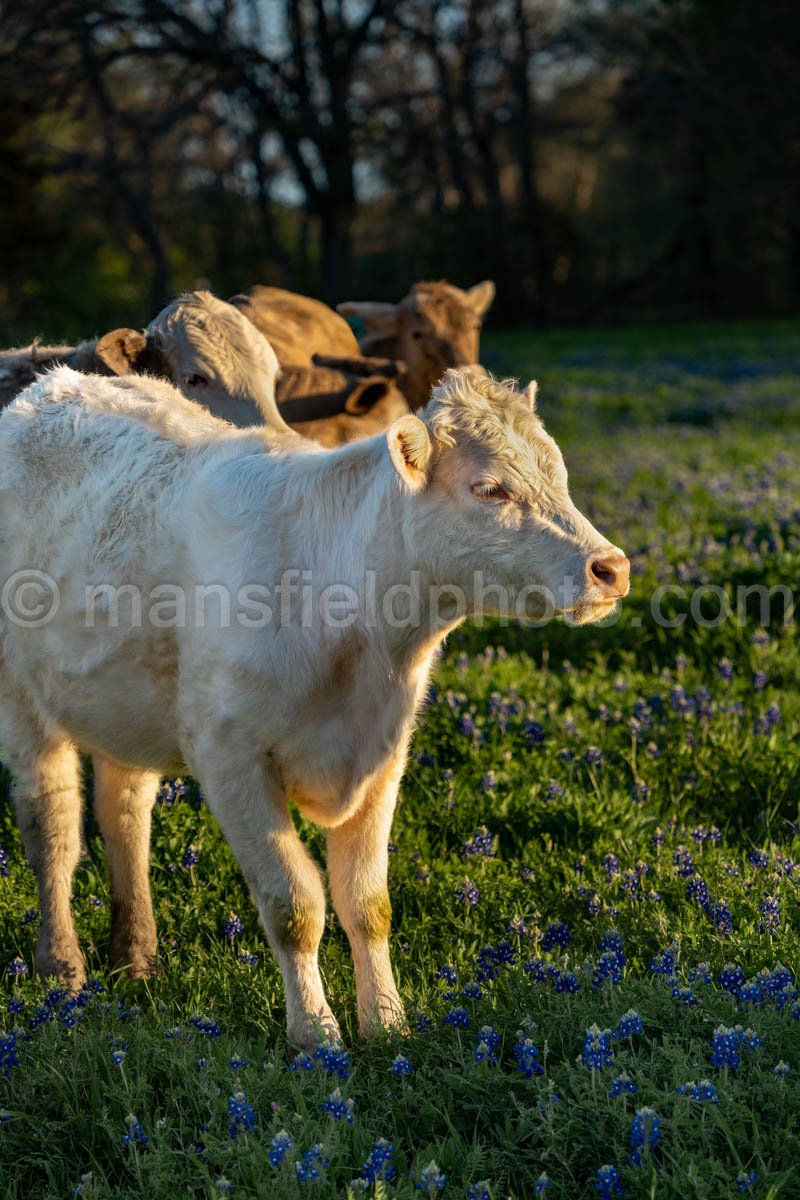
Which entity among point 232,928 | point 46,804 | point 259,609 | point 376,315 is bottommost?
point 232,928

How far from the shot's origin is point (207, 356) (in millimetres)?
6738

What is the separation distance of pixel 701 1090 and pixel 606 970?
0.77 meters

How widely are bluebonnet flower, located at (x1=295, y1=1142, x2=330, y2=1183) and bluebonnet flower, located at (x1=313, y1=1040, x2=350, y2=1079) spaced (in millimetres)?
472

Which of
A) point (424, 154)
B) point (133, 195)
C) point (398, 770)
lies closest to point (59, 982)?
point (398, 770)

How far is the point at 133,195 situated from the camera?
34.2 meters

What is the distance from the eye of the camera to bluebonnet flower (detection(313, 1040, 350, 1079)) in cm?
349

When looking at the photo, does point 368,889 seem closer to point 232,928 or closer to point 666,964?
point 232,928

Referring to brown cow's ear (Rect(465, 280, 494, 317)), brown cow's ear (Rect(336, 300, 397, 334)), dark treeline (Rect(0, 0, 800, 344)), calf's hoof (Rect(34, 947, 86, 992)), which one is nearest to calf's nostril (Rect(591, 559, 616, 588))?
calf's hoof (Rect(34, 947, 86, 992))

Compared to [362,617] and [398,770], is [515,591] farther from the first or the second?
[398,770]

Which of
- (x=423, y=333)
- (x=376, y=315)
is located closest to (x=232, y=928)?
(x=423, y=333)

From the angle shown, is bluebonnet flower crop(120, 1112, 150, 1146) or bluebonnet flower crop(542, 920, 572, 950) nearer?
bluebonnet flower crop(120, 1112, 150, 1146)

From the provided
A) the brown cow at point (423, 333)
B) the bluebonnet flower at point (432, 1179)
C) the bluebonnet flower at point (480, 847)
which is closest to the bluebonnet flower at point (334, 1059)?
the bluebonnet flower at point (432, 1179)

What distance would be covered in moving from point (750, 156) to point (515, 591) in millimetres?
39174

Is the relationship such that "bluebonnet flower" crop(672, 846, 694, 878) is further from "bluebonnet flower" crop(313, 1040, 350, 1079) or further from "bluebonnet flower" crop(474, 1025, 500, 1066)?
"bluebonnet flower" crop(313, 1040, 350, 1079)
